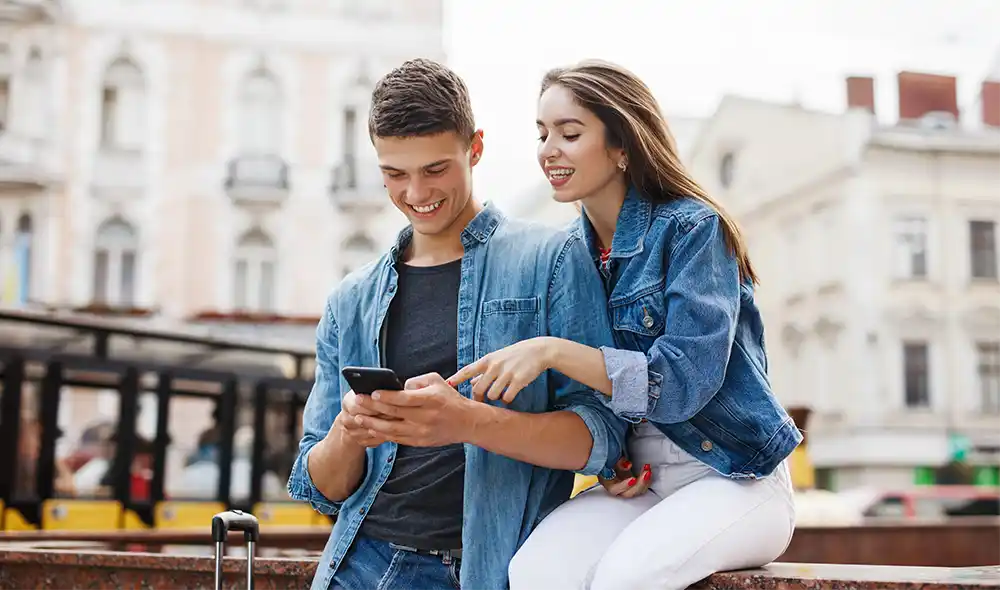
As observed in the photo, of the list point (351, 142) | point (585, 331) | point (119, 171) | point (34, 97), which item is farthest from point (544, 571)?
point (34, 97)

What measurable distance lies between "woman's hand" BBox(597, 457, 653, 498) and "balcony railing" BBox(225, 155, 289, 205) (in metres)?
17.6

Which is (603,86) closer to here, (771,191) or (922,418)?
(922,418)

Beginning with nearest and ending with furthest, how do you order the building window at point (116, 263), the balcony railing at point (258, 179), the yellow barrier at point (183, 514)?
1. the yellow barrier at point (183, 514)
2. the building window at point (116, 263)
3. the balcony railing at point (258, 179)

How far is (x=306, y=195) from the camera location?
1939 cm

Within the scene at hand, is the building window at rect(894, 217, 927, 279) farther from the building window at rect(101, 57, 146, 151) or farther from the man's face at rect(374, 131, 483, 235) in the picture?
the man's face at rect(374, 131, 483, 235)

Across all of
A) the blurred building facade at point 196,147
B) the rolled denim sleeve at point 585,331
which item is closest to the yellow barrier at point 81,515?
the rolled denim sleeve at point 585,331

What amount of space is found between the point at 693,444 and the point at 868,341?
71.6ft

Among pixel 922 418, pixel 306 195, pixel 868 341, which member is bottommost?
pixel 922 418

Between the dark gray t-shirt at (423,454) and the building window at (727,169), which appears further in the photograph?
the building window at (727,169)

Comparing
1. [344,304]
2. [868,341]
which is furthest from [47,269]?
[344,304]

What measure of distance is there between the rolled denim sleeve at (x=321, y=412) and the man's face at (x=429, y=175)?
0.30m

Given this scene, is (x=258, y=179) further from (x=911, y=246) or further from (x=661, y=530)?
(x=661, y=530)

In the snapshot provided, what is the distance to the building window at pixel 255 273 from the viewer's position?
1900 centimetres

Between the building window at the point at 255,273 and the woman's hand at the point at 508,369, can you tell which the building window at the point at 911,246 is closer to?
the building window at the point at 255,273
